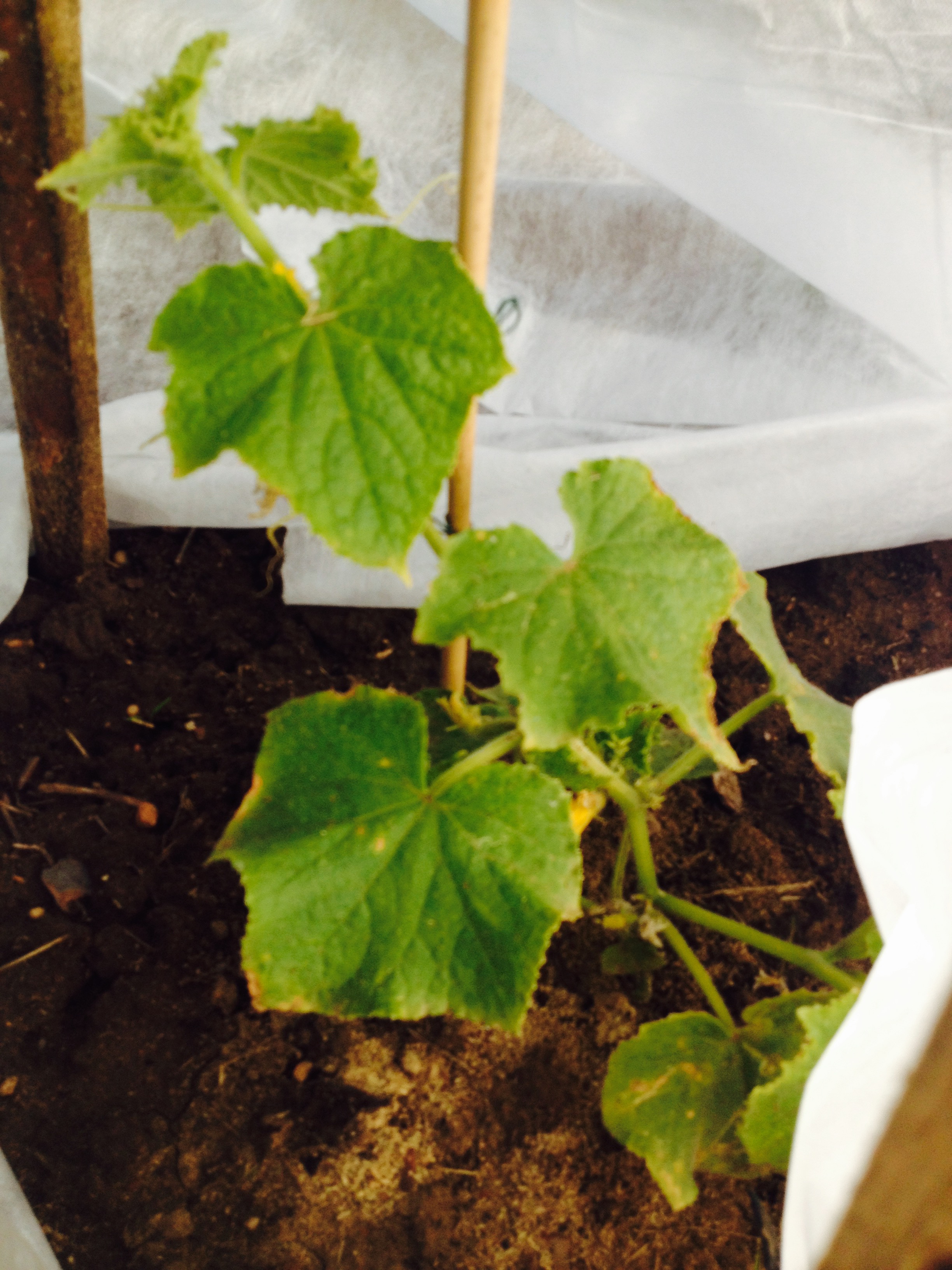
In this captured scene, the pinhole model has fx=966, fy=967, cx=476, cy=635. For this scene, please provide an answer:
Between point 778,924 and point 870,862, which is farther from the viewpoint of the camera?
point 778,924

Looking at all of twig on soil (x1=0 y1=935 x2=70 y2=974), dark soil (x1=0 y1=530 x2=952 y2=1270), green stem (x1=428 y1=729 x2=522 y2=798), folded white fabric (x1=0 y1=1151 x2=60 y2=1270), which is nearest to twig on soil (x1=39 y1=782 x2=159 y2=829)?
dark soil (x1=0 y1=530 x2=952 y2=1270)

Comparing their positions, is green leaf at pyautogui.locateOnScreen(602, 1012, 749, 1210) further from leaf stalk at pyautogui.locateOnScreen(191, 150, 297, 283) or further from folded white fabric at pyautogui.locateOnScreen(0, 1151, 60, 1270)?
leaf stalk at pyautogui.locateOnScreen(191, 150, 297, 283)

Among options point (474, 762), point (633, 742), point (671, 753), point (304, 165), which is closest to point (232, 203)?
point (304, 165)

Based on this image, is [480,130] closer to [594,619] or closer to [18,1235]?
[594,619]

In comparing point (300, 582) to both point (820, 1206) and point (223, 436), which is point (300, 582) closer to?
point (223, 436)

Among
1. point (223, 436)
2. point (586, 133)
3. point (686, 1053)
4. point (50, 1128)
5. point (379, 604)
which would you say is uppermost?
point (586, 133)

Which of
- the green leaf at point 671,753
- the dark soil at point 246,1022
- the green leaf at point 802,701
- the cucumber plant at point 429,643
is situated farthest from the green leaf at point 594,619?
the dark soil at point 246,1022

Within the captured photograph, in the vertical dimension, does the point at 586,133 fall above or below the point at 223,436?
above

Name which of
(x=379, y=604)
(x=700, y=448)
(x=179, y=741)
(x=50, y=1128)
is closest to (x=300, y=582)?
(x=379, y=604)
